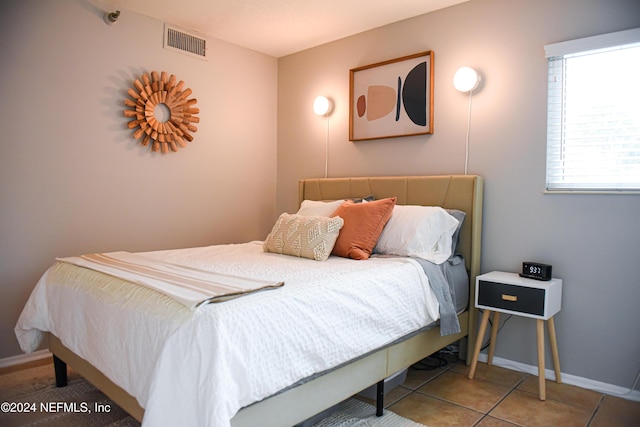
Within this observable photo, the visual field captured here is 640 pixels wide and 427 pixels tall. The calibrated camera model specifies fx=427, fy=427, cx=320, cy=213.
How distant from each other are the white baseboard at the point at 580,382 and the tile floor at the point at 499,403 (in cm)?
4

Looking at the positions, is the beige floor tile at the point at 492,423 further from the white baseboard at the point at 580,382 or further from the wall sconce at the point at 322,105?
the wall sconce at the point at 322,105

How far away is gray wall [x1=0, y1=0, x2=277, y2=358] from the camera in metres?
2.74

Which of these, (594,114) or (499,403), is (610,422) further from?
(594,114)

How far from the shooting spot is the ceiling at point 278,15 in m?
3.02

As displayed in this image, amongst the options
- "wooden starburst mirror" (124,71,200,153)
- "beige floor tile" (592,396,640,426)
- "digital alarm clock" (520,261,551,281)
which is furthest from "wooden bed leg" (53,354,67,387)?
"beige floor tile" (592,396,640,426)

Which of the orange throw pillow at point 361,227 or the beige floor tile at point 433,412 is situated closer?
the beige floor tile at point 433,412

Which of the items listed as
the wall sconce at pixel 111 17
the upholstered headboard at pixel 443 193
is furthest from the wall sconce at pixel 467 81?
the wall sconce at pixel 111 17

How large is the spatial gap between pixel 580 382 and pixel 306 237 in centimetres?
184

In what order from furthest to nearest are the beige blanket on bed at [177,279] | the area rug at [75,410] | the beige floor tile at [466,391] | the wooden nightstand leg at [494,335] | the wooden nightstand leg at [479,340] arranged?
the wooden nightstand leg at [494,335]
the wooden nightstand leg at [479,340]
the beige floor tile at [466,391]
the area rug at [75,410]
the beige blanket on bed at [177,279]

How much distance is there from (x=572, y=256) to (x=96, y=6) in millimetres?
3563

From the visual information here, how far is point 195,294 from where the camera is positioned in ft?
5.12

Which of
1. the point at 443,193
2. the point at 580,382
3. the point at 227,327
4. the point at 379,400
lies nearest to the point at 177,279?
the point at 227,327

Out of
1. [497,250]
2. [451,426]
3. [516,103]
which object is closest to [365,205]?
[497,250]

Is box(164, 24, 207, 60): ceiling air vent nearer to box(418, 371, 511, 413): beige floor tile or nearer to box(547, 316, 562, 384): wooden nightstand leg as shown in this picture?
box(418, 371, 511, 413): beige floor tile
